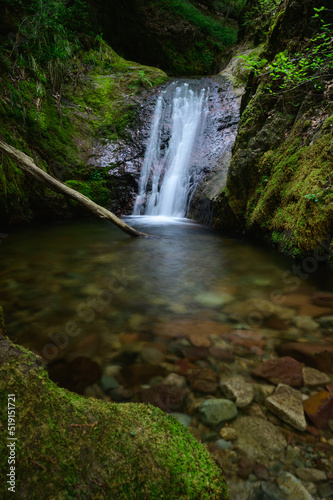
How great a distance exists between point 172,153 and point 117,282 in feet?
21.6

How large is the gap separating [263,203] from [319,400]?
352 centimetres

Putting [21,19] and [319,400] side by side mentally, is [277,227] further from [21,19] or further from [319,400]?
[21,19]

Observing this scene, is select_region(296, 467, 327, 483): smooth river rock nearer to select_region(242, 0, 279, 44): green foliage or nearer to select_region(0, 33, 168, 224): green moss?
select_region(0, 33, 168, 224): green moss

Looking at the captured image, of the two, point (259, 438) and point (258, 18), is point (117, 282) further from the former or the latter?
point (258, 18)

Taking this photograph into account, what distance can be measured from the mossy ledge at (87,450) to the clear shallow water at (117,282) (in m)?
0.90

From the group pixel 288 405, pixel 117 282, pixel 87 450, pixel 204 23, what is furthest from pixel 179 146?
pixel 204 23

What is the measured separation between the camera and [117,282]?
3.31 meters

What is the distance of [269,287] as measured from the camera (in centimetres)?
311

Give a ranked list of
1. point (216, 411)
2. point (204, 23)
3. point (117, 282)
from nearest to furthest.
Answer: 1. point (216, 411)
2. point (117, 282)
3. point (204, 23)

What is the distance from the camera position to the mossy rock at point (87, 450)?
70cm

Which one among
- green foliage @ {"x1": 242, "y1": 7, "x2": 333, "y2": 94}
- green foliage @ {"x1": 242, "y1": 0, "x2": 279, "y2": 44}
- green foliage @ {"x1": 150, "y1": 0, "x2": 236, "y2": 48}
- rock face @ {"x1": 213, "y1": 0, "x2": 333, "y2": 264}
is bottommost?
rock face @ {"x1": 213, "y1": 0, "x2": 333, "y2": 264}

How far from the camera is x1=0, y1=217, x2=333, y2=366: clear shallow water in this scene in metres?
2.28

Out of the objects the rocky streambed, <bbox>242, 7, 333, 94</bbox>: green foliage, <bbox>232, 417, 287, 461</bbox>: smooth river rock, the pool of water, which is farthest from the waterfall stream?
<bbox>232, 417, 287, 461</bbox>: smooth river rock

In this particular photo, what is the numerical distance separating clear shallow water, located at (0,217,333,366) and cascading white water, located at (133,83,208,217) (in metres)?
2.64
